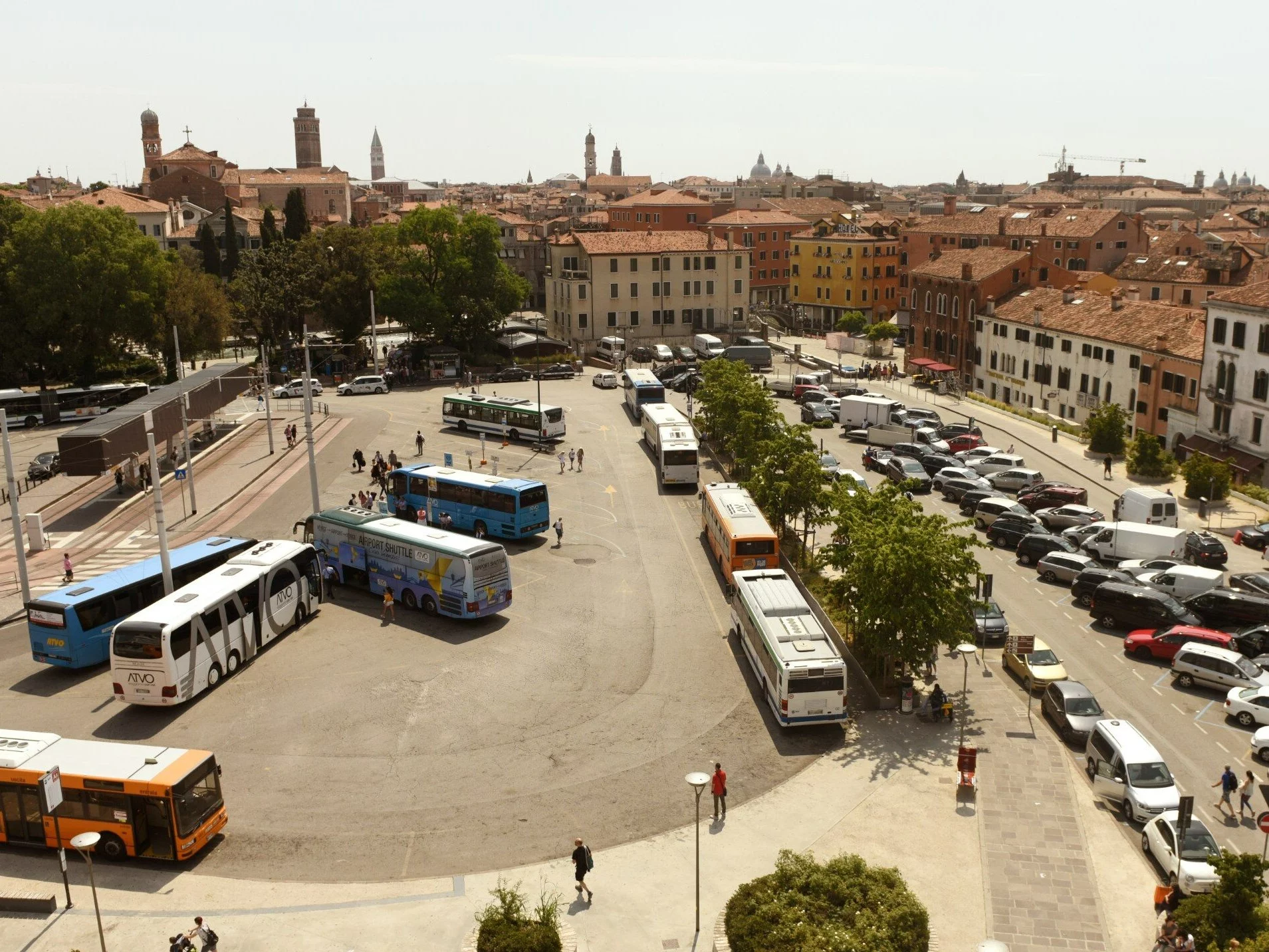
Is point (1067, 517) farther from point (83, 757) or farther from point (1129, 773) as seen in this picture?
point (83, 757)

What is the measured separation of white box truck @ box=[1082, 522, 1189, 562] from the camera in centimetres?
4212

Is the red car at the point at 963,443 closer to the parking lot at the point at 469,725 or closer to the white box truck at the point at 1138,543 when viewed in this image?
the white box truck at the point at 1138,543

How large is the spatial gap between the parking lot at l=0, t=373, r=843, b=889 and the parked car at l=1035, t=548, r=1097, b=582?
13355mm

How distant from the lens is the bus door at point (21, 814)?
71.3 feet

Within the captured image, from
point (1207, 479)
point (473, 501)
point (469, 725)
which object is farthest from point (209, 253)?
point (469, 725)

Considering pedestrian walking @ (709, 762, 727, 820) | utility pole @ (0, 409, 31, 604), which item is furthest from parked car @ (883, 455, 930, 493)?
utility pole @ (0, 409, 31, 604)

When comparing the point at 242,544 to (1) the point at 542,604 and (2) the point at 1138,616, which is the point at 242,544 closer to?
(1) the point at 542,604

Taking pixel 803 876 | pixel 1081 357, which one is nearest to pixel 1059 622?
pixel 803 876

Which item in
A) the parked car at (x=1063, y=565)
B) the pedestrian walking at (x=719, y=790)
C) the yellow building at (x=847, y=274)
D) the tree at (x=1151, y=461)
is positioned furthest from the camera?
the yellow building at (x=847, y=274)

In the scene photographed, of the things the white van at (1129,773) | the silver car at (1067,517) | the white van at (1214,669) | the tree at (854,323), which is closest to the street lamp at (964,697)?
the white van at (1129,773)

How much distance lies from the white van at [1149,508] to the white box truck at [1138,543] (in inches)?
106

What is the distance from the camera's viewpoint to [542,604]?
37.3m

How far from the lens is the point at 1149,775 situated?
80.3ft

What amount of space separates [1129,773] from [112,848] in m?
22.4
